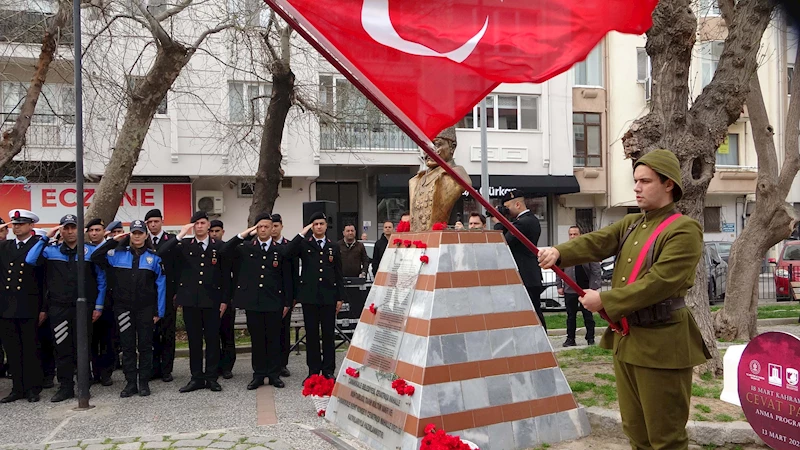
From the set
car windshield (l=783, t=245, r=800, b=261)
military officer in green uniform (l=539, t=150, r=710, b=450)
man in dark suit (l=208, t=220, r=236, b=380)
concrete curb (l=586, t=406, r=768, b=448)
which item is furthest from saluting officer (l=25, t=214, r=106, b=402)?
car windshield (l=783, t=245, r=800, b=261)

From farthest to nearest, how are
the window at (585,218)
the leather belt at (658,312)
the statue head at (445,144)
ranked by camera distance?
the window at (585,218)
the statue head at (445,144)
the leather belt at (658,312)

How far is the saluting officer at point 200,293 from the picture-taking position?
25.9 feet

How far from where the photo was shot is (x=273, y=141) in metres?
13.6

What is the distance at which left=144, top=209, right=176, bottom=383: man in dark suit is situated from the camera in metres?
8.38

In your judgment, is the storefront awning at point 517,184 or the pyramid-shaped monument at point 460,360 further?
the storefront awning at point 517,184

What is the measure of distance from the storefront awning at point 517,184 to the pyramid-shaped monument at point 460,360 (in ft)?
56.2

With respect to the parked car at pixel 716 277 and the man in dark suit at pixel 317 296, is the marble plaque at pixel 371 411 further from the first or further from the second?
the parked car at pixel 716 277

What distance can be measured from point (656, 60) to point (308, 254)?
4.50m

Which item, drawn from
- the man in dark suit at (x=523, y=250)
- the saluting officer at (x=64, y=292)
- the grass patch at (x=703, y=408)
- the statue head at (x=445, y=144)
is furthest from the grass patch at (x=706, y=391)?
the saluting officer at (x=64, y=292)

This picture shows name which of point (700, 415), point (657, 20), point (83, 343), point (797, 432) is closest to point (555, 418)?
point (700, 415)

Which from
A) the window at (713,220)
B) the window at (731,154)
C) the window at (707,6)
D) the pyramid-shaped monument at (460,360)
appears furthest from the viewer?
the window at (713,220)

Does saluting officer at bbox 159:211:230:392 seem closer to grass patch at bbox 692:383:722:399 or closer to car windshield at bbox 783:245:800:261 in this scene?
grass patch at bbox 692:383:722:399

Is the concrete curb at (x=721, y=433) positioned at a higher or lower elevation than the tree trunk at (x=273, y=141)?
lower

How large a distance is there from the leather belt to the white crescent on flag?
6.10 feet
